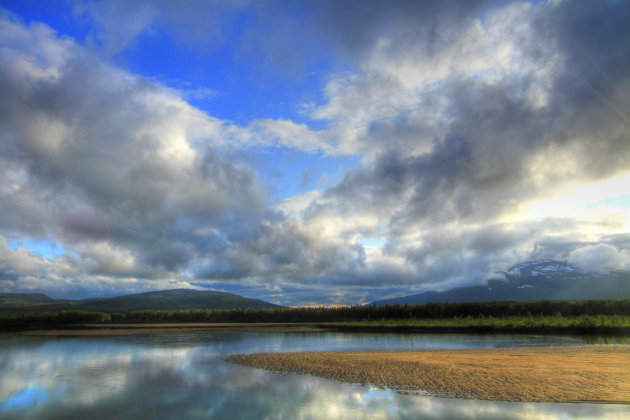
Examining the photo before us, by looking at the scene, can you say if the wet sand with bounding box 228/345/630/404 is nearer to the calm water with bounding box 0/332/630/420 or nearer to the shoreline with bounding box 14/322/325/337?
the calm water with bounding box 0/332/630/420

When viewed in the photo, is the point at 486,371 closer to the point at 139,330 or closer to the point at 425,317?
the point at 139,330

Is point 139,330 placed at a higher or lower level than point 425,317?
lower

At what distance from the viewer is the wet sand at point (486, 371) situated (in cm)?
1772

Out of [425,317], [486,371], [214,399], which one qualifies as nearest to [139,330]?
[425,317]

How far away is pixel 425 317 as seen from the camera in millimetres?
105625

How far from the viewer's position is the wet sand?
17.7 metres

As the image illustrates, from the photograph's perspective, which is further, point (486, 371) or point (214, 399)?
point (486, 371)

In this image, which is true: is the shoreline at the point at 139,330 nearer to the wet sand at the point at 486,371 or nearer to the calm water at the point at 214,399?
the calm water at the point at 214,399

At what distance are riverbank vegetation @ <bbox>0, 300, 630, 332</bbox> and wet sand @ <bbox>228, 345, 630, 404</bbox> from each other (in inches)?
1589

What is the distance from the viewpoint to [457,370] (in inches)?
928

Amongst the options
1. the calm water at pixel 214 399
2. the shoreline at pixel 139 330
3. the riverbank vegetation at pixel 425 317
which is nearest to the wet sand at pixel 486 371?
the calm water at pixel 214 399

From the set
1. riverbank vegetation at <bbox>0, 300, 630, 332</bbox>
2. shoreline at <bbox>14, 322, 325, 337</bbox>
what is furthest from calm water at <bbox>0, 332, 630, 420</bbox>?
riverbank vegetation at <bbox>0, 300, 630, 332</bbox>

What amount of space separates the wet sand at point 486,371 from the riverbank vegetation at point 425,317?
132ft

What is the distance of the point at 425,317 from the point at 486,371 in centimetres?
8750
